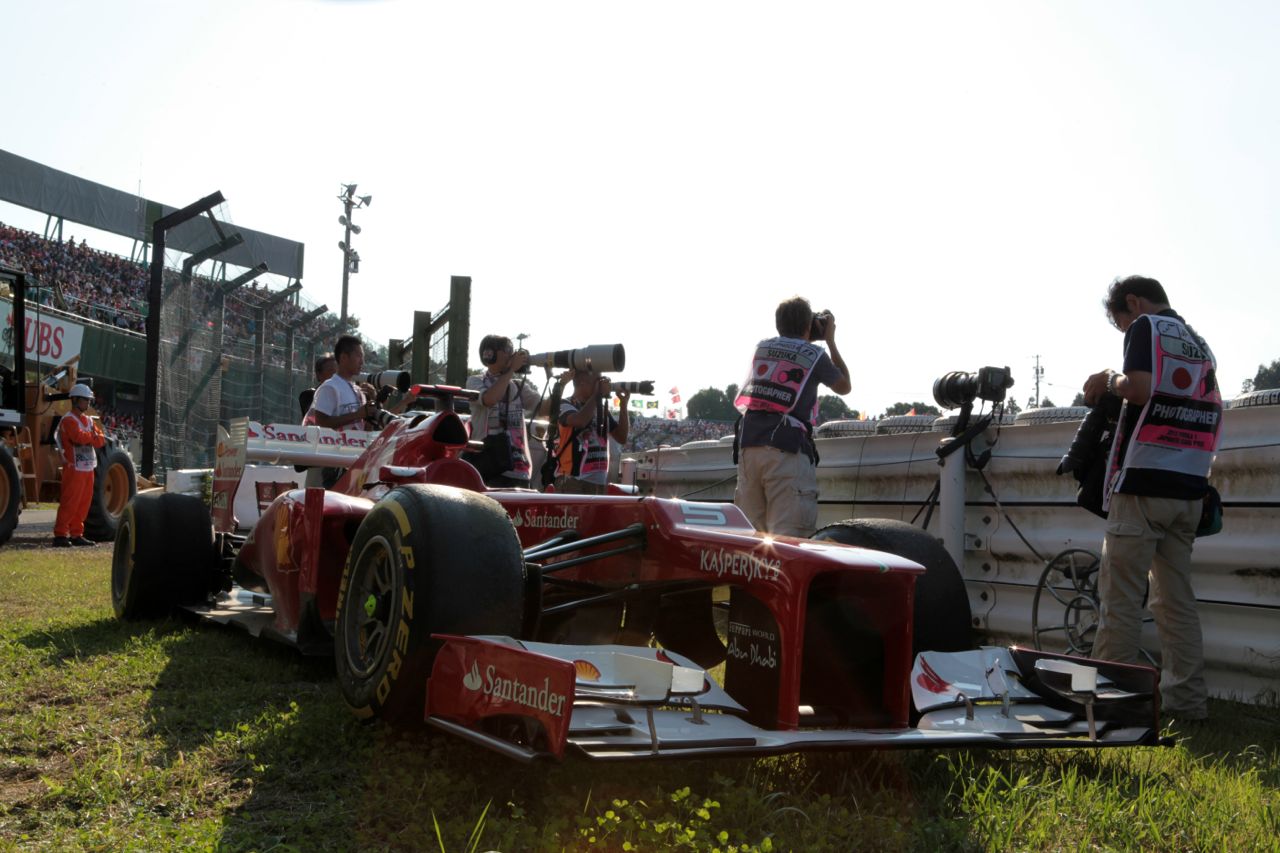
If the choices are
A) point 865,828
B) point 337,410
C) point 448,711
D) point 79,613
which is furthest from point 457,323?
point 865,828

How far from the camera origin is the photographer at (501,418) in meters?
6.68

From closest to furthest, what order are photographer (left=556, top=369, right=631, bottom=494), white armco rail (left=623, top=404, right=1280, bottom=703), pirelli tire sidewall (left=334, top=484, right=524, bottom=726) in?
pirelli tire sidewall (left=334, top=484, right=524, bottom=726)
white armco rail (left=623, top=404, right=1280, bottom=703)
photographer (left=556, top=369, right=631, bottom=494)

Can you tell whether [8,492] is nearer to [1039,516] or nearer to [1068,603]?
[1039,516]

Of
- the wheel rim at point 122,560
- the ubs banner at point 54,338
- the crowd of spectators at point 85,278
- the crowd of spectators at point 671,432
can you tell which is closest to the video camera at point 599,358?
the wheel rim at point 122,560

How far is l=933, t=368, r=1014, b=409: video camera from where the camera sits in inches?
228

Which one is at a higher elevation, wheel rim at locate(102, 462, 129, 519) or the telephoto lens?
the telephoto lens

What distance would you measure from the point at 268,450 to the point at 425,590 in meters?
3.31

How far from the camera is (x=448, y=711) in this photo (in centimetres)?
297

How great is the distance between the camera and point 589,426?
24.7 feet

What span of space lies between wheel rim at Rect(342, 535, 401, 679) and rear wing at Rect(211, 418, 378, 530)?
102 inches

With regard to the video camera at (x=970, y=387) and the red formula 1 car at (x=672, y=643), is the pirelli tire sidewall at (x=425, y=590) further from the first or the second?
the video camera at (x=970, y=387)

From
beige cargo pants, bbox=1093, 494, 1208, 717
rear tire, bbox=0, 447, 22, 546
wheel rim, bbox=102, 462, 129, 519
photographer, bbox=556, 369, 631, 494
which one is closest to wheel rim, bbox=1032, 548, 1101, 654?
beige cargo pants, bbox=1093, 494, 1208, 717

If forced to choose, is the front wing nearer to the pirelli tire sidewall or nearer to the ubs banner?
the pirelli tire sidewall

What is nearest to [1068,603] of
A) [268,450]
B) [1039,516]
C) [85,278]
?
[1039,516]
